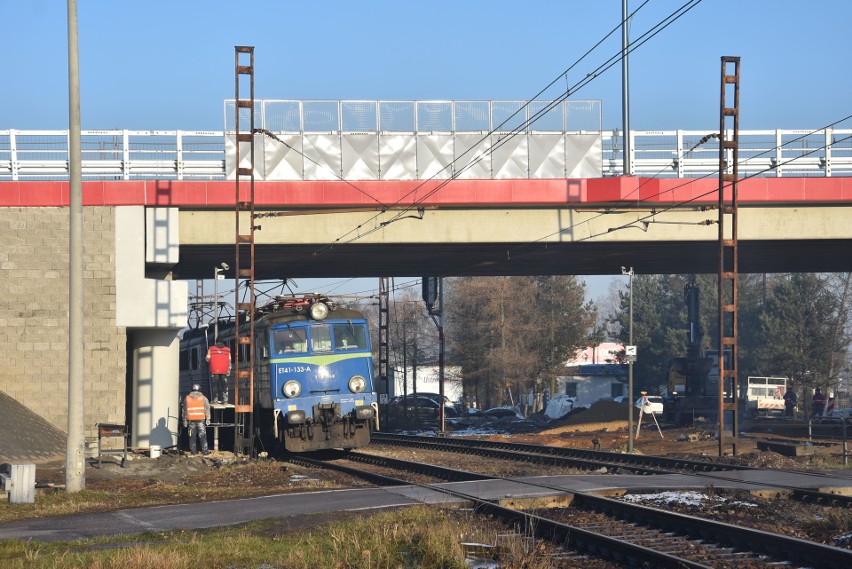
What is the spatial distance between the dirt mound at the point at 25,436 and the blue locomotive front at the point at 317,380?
492 cm

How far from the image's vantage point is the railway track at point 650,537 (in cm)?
995

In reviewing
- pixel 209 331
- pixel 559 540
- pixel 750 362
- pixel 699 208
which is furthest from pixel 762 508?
pixel 750 362

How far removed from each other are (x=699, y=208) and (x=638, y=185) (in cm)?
176

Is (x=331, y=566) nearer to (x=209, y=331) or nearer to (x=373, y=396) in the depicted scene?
(x=373, y=396)

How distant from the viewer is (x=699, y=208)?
2691 cm

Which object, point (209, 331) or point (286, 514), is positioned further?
point (209, 331)

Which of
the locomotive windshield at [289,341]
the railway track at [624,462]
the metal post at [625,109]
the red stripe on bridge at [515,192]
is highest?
the metal post at [625,109]

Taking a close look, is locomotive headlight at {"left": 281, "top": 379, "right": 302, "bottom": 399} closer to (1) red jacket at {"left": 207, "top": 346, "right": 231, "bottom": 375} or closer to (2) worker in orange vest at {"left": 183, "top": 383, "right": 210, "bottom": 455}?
(1) red jacket at {"left": 207, "top": 346, "right": 231, "bottom": 375}

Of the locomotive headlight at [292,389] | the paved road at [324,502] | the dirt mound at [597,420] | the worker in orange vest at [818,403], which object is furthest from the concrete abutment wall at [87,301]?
the worker in orange vest at [818,403]

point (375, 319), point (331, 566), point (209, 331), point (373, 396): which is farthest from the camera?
point (375, 319)

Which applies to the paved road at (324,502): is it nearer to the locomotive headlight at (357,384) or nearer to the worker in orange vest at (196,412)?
the locomotive headlight at (357,384)

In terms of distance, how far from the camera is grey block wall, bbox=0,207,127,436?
25469 millimetres

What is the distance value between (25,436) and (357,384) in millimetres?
7413

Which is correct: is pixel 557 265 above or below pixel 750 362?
above
